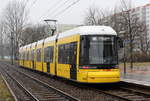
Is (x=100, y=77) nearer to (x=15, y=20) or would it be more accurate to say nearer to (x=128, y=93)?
(x=128, y=93)

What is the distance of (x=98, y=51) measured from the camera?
14.9 meters

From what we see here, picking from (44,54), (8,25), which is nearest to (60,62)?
(44,54)

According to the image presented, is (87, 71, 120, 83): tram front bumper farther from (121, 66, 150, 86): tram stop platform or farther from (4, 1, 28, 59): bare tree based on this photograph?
(4, 1, 28, 59): bare tree

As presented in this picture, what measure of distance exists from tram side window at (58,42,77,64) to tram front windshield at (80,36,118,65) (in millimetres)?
1125

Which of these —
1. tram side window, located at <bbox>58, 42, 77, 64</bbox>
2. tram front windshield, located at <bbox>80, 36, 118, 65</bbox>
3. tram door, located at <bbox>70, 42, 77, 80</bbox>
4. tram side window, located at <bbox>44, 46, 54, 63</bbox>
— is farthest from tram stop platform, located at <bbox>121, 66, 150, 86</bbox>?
tram side window, located at <bbox>44, 46, 54, 63</bbox>

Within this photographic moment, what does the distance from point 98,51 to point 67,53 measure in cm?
321

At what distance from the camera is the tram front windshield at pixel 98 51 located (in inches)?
586

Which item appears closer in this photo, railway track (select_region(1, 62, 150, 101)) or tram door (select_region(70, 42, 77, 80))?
railway track (select_region(1, 62, 150, 101))

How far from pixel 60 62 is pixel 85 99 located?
290 inches

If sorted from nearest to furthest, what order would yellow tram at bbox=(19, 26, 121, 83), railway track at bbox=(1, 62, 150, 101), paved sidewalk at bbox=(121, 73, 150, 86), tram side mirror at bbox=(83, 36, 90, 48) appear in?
railway track at bbox=(1, 62, 150, 101) < yellow tram at bbox=(19, 26, 121, 83) < tram side mirror at bbox=(83, 36, 90, 48) < paved sidewalk at bbox=(121, 73, 150, 86)

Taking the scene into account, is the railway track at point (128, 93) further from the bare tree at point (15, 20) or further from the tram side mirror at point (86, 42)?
the bare tree at point (15, 20)

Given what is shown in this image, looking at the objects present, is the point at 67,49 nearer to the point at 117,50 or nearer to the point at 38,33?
the point at 117,50

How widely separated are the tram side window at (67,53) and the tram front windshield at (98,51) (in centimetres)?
113

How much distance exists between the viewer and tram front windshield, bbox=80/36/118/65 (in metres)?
14.9
